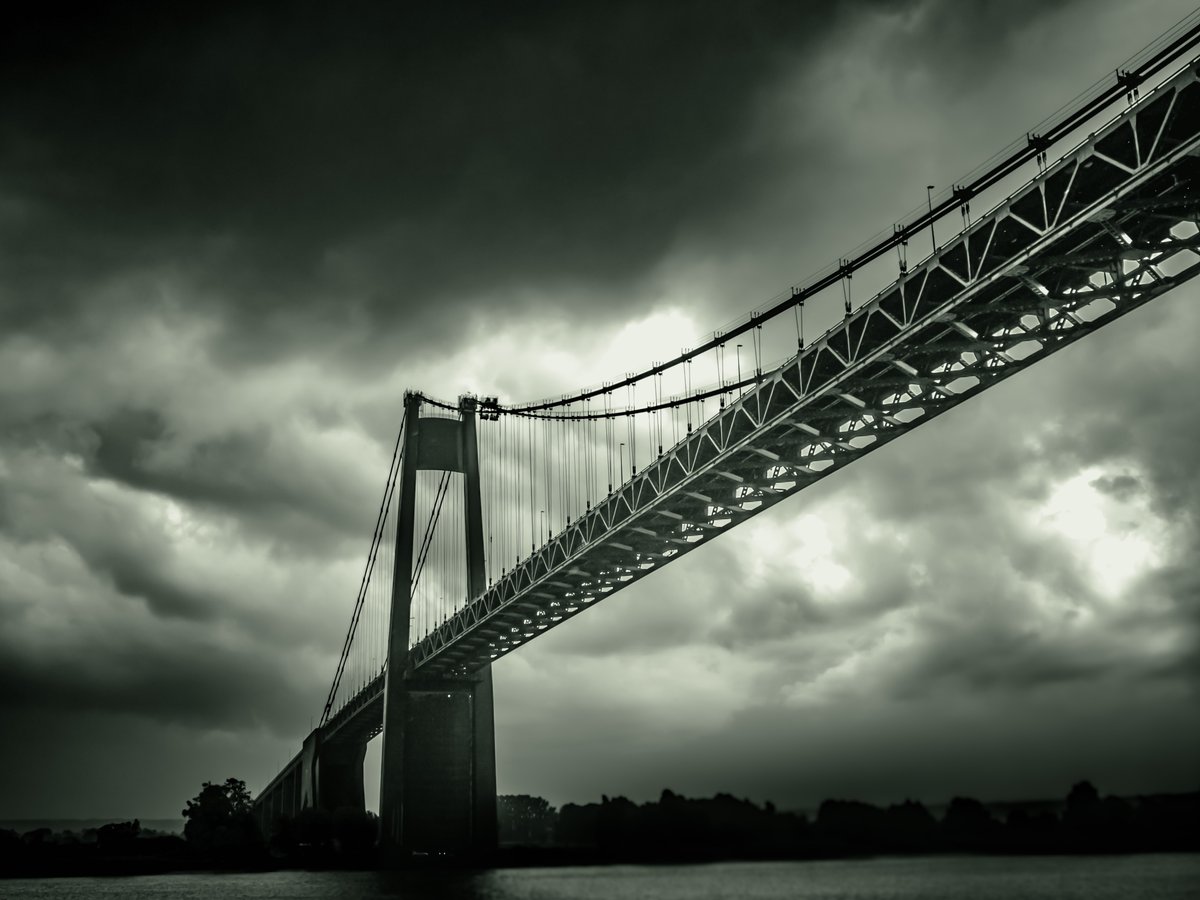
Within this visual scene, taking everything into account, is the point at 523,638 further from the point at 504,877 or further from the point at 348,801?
the point at 348,801

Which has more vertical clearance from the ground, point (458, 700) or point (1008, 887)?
point (458, 700)

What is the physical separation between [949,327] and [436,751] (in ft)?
134

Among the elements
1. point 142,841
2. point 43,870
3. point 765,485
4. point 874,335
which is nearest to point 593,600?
point 765,485

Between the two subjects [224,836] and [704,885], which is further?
[224,836]

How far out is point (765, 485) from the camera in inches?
1368

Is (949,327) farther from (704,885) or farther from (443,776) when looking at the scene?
(443,776)

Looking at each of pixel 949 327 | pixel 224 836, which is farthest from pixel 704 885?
pixel 224 836

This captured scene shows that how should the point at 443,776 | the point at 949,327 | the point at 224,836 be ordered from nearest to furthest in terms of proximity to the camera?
1. the point at 949,327
2. the point at 443,776
3. the point at 224,836

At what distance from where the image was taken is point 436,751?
5919 centimetres

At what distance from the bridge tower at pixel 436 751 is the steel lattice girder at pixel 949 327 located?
19.1 m

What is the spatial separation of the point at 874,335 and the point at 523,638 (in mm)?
30679

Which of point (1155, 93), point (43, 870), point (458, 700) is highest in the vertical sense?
point (1155, 93)

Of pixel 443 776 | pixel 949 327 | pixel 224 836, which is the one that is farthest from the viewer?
pixel 224 836

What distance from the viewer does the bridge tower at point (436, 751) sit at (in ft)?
189
